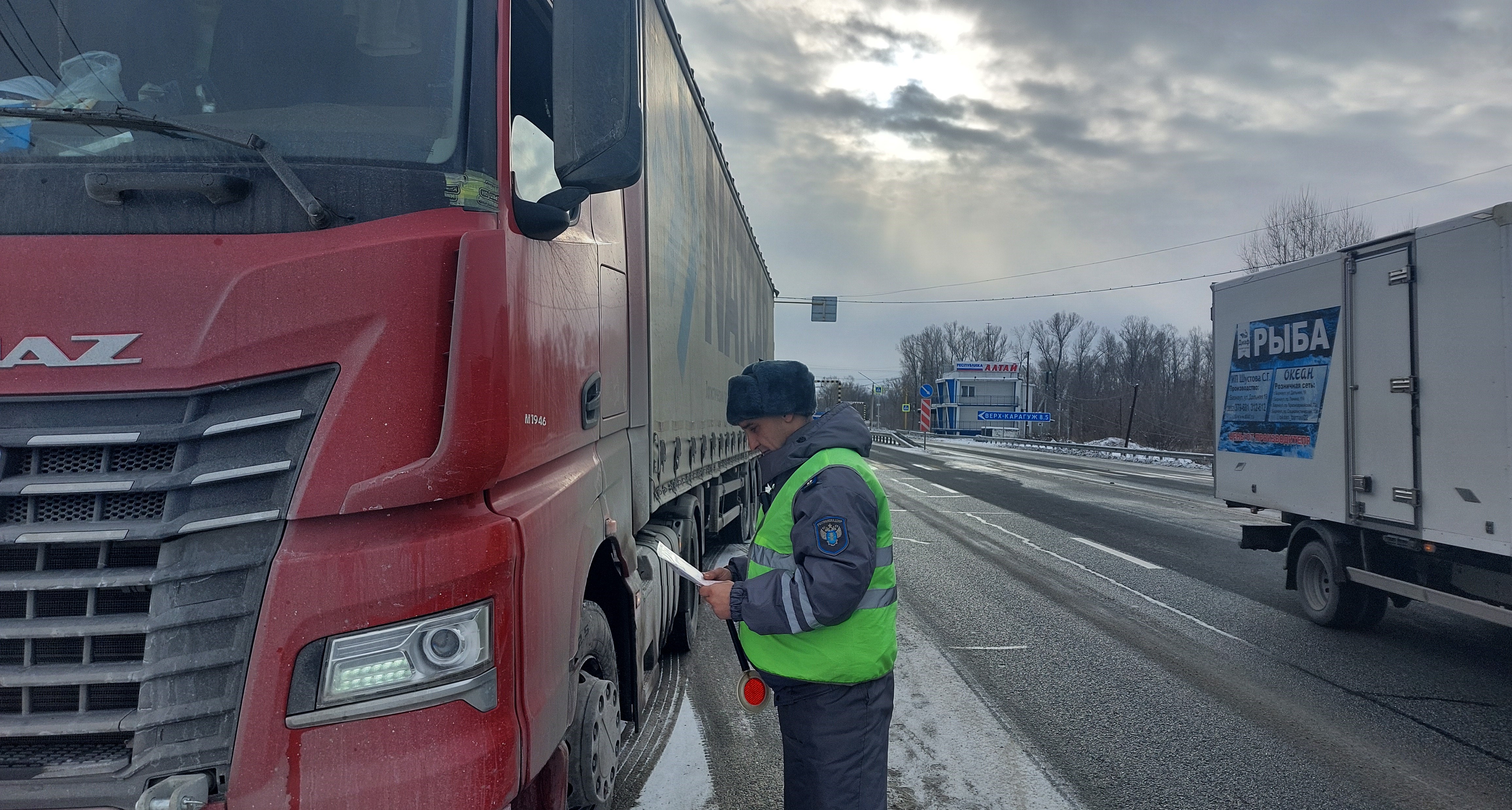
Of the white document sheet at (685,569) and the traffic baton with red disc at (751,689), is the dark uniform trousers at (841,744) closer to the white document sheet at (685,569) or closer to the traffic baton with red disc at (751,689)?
the traffic baton with red disc at (751,689)

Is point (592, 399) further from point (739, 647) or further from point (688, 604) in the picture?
point (688, 604)

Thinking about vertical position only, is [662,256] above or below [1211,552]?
above

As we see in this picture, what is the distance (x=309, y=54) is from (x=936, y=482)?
66.4 feet

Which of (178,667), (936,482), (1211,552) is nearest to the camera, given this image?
(178,667)

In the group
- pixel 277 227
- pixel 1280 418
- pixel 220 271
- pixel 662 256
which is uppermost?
pixel 662 256

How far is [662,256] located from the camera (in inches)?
165

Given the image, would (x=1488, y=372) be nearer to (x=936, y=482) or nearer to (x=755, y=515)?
(x=755, y=515)

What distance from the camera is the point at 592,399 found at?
2783mm

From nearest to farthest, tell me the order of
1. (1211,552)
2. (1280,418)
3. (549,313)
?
(549,313) < (1280,418) < (1211,552)

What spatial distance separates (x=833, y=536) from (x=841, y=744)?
0.68 metres

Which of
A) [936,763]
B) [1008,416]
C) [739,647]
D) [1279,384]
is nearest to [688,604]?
[936,763]

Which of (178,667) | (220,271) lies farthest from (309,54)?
(178,667)

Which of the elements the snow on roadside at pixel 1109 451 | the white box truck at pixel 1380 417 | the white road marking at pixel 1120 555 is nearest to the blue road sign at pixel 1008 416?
the snow on roadside at pixel 1109 451

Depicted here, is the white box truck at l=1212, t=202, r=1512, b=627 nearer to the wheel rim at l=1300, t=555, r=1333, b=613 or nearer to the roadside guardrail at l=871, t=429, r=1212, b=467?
the wheel rim at l=1300, t=555, r=1333, b=613
